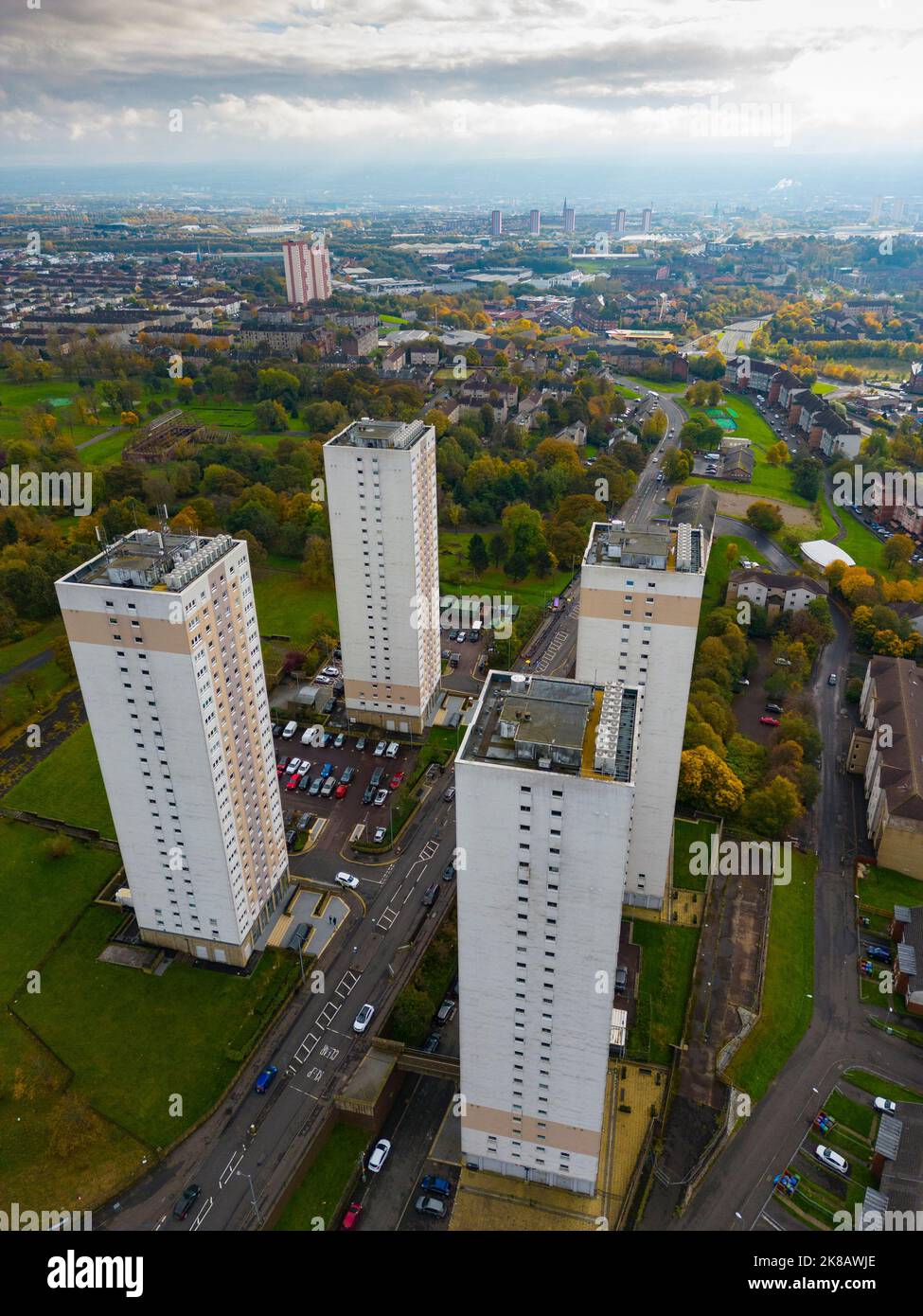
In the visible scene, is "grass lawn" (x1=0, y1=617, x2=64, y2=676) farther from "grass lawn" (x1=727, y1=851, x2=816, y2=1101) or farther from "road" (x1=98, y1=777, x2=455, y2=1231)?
"grass lawn" (x1=727, y1=851, x2=816, y2=1101)

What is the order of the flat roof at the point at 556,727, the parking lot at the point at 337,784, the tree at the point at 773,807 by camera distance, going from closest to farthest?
the flat roof at the point at 556,727, the tree at the point at 773,807, the parking lot at the point at 337,784

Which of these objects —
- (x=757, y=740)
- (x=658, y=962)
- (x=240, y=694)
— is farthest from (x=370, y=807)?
(x=757, y=740)

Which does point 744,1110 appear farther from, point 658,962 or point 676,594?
point 676,594

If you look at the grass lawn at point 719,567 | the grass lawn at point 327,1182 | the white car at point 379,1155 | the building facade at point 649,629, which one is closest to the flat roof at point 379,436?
the building facade at point 649,629

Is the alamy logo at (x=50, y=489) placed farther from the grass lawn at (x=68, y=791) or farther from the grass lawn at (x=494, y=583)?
the grass lawn at (x=68, y=791)

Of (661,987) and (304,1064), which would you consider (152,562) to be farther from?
(661,987)

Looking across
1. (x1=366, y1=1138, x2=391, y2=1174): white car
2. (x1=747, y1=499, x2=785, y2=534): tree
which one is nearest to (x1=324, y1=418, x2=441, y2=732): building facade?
(x1=366, y1=1138, x2=391, y2=1174): white car
